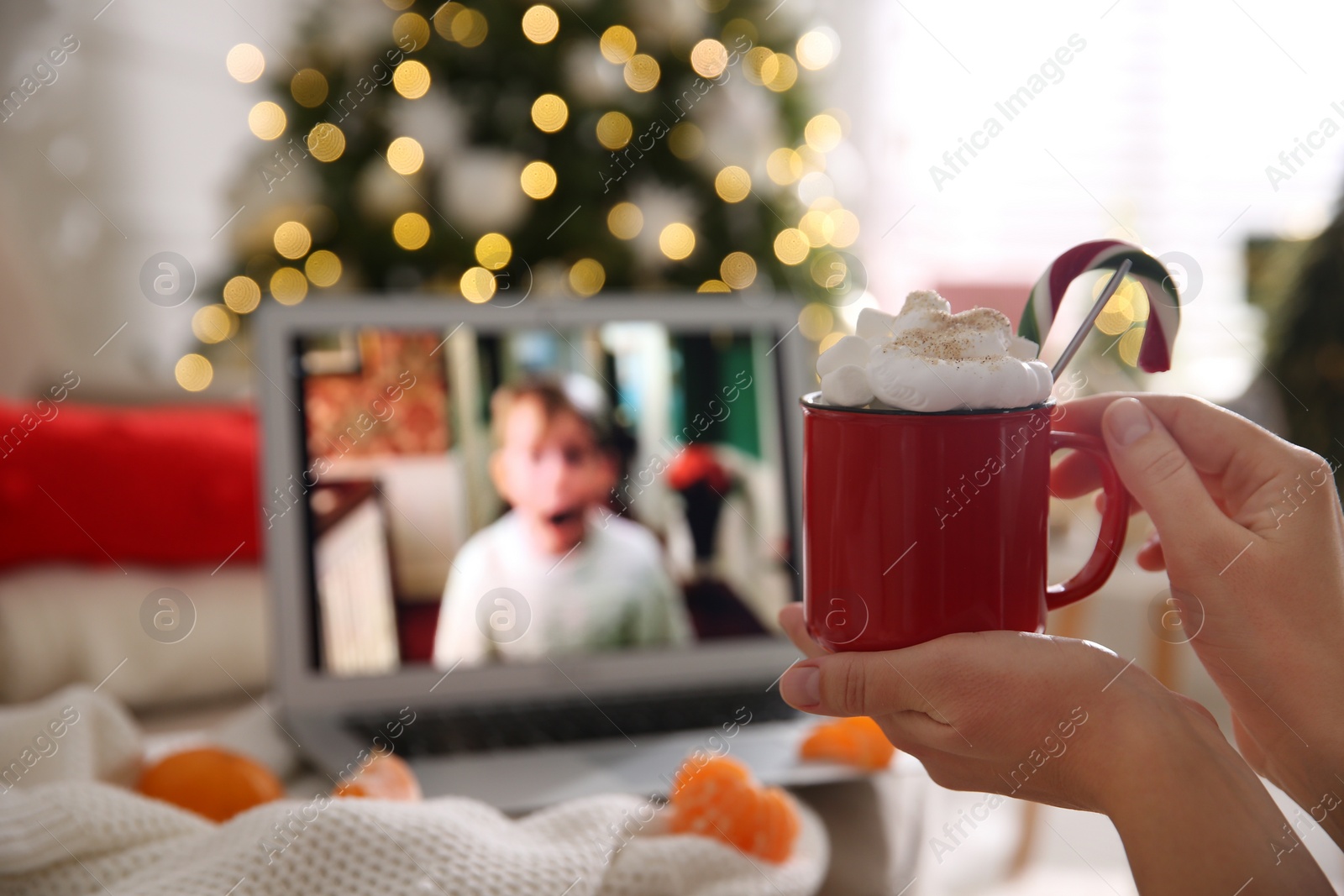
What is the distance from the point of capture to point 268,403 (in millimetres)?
973

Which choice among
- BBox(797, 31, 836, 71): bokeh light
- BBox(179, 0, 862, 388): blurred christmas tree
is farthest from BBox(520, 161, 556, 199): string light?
BBox(797, 31, 836, 71): bokeh light

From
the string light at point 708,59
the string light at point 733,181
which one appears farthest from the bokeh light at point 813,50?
the string light at point 733,181

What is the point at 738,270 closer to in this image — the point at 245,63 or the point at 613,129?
the point at 613,129

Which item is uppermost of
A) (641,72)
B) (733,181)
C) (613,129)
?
(641,72)

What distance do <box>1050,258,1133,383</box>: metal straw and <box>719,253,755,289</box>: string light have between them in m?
1.52

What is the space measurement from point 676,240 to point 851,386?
59.5 inches

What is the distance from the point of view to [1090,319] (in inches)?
20.0

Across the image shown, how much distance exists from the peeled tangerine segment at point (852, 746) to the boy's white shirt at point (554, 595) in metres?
0.29

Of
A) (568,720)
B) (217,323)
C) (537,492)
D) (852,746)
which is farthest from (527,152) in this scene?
(852,746)

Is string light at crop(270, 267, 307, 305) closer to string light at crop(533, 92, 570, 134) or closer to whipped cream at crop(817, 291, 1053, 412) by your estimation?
string light at crop(533, 92, 570, 134)

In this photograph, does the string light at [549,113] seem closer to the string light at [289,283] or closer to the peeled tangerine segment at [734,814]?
the string light at [289,283]

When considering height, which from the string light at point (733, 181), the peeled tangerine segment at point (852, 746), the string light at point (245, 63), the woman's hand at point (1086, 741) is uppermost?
the string light at point (245, 63)

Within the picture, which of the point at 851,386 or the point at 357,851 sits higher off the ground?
the point at 851,386

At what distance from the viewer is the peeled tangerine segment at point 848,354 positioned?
0.52 metres
